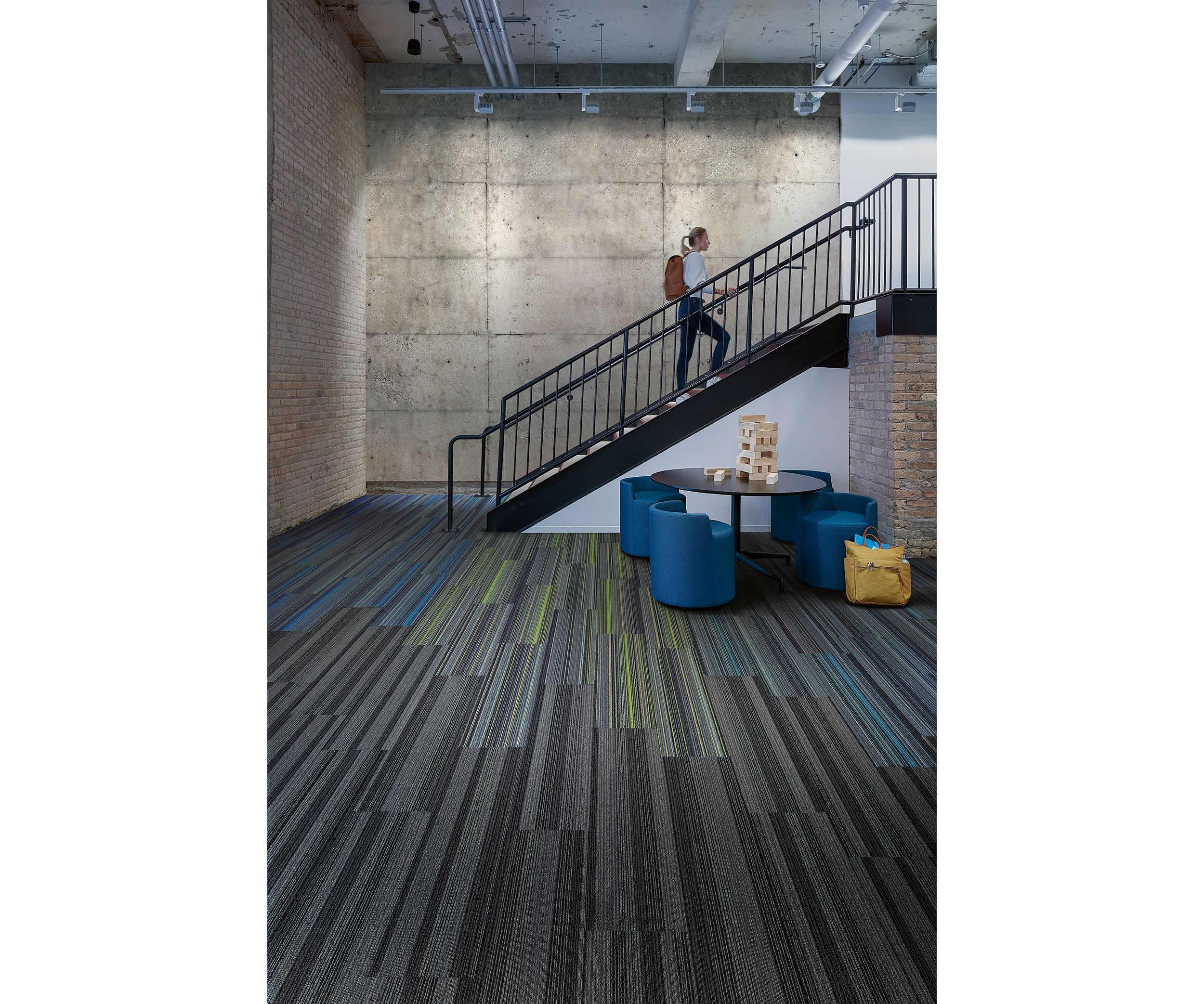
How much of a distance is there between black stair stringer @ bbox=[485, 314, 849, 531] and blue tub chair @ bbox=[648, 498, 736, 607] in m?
2.35

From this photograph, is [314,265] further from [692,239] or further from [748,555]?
[748,555]

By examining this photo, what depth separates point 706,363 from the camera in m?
10.5

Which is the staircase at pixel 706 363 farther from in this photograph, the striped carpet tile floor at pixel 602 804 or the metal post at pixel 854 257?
the striped carpet tile floor at pixel 602 804

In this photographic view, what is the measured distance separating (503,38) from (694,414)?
4282mm

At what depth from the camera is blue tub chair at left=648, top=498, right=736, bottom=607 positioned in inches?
198

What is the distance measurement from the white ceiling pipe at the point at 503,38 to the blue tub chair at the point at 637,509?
4429mm

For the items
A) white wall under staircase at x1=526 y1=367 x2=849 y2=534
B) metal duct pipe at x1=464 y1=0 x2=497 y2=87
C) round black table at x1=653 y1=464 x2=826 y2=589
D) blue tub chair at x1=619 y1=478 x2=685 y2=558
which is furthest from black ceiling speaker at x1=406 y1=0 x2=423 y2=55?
round black table at x1=653 y1=464 x2=826 y2=589

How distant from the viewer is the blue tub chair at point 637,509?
22.1 feet

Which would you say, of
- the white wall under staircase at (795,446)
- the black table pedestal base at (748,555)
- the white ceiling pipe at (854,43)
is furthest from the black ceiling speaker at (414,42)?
the black table pedestal base at (748,555)

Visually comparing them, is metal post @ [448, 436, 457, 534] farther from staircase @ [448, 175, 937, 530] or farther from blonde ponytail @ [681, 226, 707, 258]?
blonde ponytail @ [681, 226, 707, 258]
